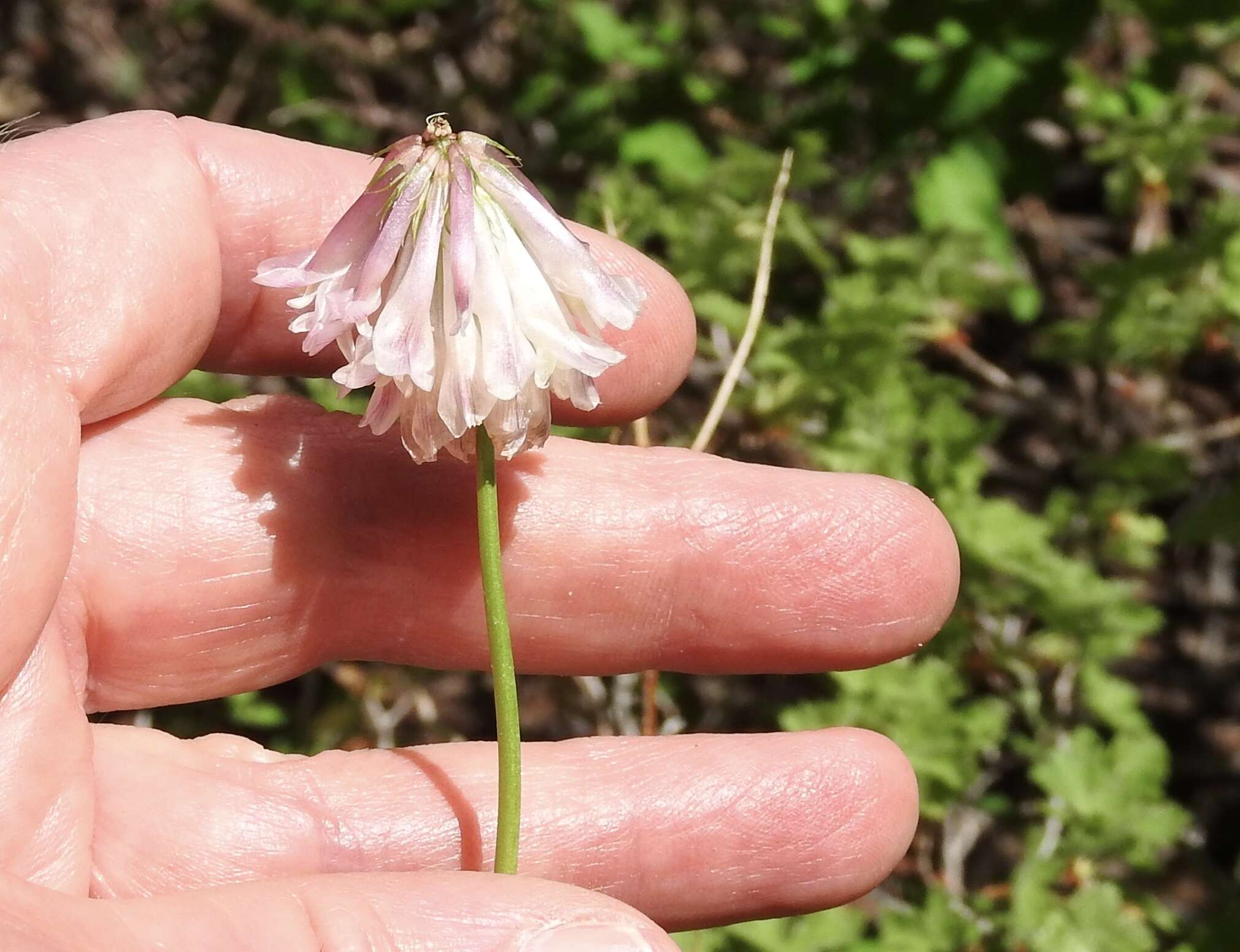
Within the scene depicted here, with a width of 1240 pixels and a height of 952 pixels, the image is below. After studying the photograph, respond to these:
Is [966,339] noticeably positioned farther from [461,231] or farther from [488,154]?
[461,231]

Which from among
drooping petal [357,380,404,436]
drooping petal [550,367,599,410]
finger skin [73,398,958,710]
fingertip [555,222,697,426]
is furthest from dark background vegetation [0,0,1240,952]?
drooping petal [357,380,404,436]

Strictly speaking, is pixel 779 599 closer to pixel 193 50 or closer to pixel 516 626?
pixel 516 626

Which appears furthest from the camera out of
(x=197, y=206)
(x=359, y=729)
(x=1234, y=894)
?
(x=359, y=729)

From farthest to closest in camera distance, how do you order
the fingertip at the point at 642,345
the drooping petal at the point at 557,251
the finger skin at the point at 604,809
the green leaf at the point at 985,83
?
the green leaf at the point at 985,83
the fingertip at the point at 642,345
the finger skin at the point at 604,809
the drooping petal at the point at 557,251

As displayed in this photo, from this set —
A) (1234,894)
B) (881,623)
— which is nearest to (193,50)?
(881,623)

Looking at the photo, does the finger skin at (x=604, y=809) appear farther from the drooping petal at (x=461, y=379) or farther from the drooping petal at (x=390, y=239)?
the drooping petal at (x=390, y=239)

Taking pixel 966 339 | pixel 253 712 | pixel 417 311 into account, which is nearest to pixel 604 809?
pixel 417 311

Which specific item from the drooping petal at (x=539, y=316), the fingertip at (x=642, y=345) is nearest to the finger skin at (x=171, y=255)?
the fingertip at (x=642, y=345)
